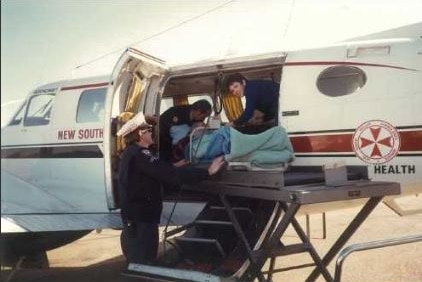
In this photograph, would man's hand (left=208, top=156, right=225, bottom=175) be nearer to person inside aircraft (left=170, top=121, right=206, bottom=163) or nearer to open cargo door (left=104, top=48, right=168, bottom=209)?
person inside aircraft (left=170, top=121, right=206, bottom=163)

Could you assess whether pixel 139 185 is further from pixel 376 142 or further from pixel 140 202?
pixel 376 142

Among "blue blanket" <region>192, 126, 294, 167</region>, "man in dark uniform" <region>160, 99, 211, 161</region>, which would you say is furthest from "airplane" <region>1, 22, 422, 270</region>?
A: "blue blanket" <region>192, 126, 294, 167</region>

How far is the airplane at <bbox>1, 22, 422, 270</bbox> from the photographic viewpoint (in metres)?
5.13

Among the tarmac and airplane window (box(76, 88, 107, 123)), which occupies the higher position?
airplane window (box(76, 88, 107, 123))

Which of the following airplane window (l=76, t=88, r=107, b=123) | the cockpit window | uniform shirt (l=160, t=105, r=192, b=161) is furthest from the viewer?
the cockpit window

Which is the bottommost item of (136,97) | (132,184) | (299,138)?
(132,184)

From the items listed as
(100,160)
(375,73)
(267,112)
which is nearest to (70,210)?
(100,160)

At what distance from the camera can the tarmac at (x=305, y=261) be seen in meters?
6.94

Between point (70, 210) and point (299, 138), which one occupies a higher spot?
point (299, 138)

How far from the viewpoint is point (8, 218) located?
5.76 meters

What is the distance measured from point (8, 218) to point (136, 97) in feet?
8.07

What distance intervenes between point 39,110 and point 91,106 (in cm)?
155

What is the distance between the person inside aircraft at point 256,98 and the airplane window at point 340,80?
0.74 metres

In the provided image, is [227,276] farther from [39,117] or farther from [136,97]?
[39,117]
